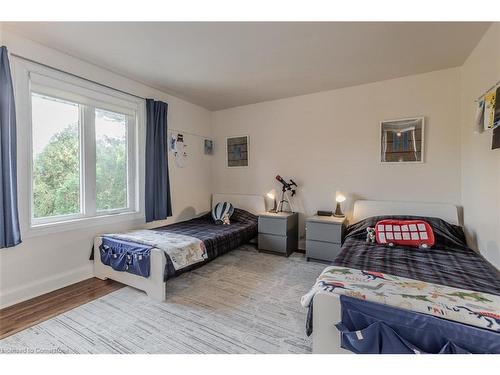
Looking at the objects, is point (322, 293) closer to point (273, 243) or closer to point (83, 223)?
point (273, 243)

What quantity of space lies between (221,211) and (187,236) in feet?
3.64

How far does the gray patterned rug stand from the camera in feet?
5.26

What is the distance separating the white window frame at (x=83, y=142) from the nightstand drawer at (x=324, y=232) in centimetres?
232

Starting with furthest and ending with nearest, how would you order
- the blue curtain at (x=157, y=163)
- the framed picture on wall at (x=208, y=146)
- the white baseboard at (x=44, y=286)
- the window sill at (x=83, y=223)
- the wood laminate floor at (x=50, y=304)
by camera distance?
the framed picture on wall at (x=208, y=146) → the blue curtain at (x=157, y=163) → the window sill at (x=83, y=223) → the white baseboard at (x=44, y=286) → the wood laminate floor at (x=50, y=304)

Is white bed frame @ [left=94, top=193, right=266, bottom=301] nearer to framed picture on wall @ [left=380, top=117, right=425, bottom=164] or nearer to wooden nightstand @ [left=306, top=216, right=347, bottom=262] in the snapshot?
wooden nightstand @ [left=306, top=216, right=347, bottom=262]

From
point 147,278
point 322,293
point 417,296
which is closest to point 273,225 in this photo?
point 147,278

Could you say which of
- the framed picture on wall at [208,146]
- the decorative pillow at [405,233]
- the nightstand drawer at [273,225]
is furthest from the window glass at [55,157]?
the decorative pillow at [405,233]

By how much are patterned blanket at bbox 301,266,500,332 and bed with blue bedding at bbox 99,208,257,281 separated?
1523mm

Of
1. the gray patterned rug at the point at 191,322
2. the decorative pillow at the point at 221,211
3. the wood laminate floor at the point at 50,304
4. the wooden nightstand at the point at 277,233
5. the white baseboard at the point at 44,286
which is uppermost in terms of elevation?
the decorative pillow at the point at 221,211

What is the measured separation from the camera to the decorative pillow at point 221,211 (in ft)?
12.4

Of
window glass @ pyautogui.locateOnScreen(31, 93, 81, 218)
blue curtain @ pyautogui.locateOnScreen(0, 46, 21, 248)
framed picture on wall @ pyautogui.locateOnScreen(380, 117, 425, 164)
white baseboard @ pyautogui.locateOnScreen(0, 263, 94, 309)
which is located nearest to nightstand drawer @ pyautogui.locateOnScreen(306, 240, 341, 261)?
framed picture on wall @ pyautogui.locateOnScreen(380, 117, 425, 164)

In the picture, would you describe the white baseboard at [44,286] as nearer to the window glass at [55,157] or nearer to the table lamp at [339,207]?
the window glass at [55,157]

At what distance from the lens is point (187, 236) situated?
2824 millimetres
